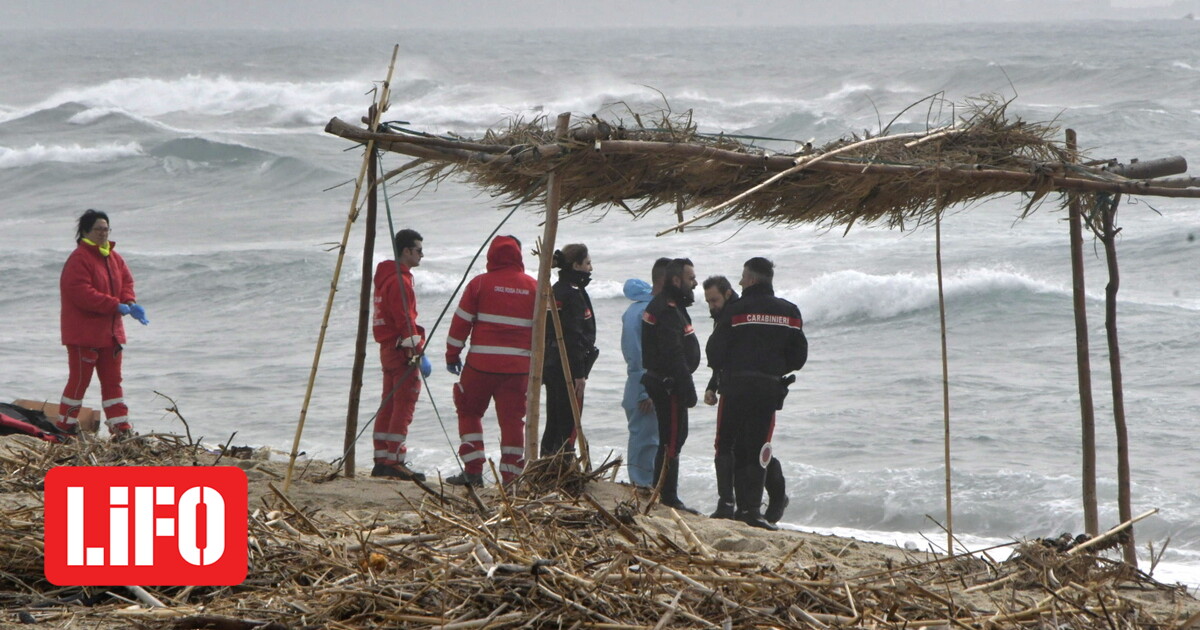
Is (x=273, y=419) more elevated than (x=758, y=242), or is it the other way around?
(x=758, y=242)

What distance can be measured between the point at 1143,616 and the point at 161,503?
3667 mm

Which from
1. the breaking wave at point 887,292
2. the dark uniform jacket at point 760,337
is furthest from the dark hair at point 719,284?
the breaking wave at point 887,292

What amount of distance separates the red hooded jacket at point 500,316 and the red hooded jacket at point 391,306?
1.63 ft

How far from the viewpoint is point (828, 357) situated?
625 inches

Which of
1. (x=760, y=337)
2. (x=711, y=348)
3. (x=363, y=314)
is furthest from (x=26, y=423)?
(x=760, y=337)

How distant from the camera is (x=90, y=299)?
8062 mm

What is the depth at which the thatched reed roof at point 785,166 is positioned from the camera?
18.7 feet

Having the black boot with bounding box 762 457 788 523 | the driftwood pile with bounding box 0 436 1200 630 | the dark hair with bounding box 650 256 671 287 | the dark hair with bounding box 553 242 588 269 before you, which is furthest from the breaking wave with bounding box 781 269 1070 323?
the driftwood pile with bounding box 0 436 1200 630

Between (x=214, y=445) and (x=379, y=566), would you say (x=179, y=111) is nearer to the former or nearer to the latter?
(x=214, y=445)

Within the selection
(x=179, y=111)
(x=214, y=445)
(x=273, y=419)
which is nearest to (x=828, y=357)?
(x=273, y=419)

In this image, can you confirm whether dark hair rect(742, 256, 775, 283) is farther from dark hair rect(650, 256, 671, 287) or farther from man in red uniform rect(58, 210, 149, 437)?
man in red uniform rect(58, 210, 149, 437)

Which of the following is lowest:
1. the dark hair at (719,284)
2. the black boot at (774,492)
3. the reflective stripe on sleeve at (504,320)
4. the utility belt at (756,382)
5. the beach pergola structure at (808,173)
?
the black boot at (774,492)

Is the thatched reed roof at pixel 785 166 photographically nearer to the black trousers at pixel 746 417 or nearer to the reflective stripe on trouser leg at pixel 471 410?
the black trousers at pixel 746 417

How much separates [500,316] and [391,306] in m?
0.84
